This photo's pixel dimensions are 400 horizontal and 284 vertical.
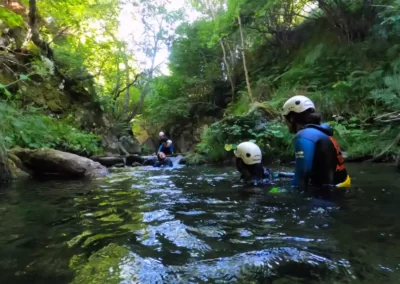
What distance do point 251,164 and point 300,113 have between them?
1.27 meters

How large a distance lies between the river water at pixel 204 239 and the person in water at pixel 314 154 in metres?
0.28

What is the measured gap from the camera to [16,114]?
873 cm

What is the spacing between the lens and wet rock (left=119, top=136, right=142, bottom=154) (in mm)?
19188

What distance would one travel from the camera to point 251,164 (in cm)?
517

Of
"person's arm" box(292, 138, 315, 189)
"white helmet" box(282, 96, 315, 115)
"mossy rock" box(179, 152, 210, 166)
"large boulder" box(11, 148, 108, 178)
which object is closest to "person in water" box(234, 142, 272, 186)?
"white helmet" box(282, 96, 315, 115)

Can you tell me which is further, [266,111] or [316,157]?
[266,111]

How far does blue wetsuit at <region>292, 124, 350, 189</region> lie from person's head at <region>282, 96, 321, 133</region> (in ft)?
0.76

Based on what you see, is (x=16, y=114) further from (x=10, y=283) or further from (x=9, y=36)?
(x=10, y=283)

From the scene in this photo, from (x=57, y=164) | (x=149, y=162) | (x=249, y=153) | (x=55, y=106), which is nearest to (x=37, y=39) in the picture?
(x=55, y=106)

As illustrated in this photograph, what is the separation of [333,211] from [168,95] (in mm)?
19043

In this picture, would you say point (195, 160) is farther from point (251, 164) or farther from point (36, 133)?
point (251, 164)

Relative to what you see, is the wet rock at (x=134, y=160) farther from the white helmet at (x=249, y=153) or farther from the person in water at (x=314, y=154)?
the person in water at (x=314, y=154)

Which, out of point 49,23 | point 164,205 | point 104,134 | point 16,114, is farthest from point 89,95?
point 164,205

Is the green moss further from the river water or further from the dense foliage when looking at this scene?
the dense foliage
